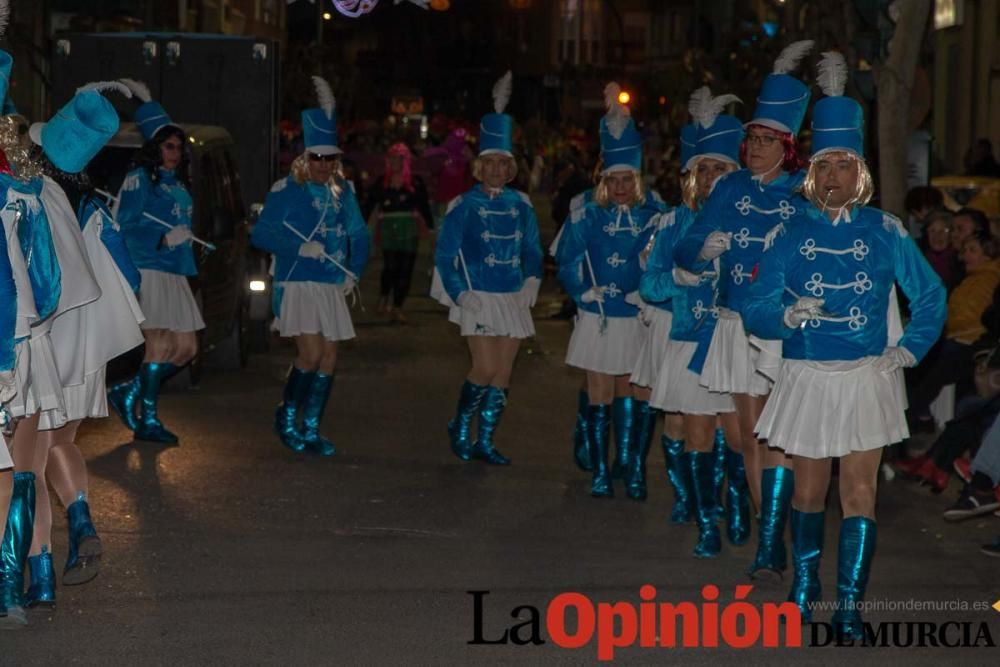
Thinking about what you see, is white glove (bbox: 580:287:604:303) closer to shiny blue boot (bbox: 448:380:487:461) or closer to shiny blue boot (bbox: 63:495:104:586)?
shiny blue boot (bbox: 448:380:487:461)

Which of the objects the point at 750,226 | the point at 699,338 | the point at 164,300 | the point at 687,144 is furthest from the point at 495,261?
the point at 750,226

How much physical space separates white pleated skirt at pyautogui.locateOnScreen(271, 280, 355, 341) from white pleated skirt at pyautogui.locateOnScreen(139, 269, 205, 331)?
76 cm

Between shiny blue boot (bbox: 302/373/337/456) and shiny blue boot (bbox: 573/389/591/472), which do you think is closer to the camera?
shiny blue boot (bbox: 573/389/591/472)

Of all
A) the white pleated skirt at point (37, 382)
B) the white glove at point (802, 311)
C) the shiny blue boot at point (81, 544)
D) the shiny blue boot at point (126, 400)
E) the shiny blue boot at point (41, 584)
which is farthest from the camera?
the shiny blue boot at point (126, 400)

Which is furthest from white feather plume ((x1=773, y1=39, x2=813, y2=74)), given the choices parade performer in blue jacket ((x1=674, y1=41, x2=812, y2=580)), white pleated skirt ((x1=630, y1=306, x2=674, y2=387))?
white pleated skirt ((x1=630, y1=306, x2=674, y2=387))

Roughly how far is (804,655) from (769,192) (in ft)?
7.90

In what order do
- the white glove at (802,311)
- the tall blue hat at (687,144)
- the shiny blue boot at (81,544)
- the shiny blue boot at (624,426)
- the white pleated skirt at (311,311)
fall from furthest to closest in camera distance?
1. the white pleated skirt at (311,311)
2. the shiny blue boot at (624,426)
3. the tall blue hat at (687,144)
4. the shiny blue boot at (81,544)
5. the white glove at (802,311)

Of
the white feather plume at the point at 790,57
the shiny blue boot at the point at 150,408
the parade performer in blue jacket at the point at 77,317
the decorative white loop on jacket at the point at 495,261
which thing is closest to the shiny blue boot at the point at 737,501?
the white feather plume at the point at 790,57

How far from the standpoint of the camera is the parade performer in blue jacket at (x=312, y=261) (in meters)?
11.9

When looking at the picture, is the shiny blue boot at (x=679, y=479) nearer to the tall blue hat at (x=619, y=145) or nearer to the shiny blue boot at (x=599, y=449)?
the shiny blue boot at (x=599, y=449)

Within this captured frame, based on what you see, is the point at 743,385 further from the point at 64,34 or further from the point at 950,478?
the point at 64,34

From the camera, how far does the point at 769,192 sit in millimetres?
8500

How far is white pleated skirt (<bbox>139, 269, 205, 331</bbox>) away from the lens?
1217 cm

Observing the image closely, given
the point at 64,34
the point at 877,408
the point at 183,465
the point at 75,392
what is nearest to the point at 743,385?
the point at 877,408
